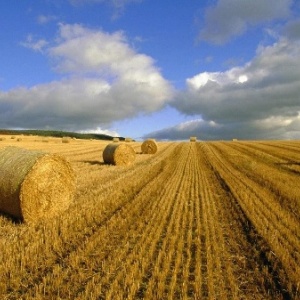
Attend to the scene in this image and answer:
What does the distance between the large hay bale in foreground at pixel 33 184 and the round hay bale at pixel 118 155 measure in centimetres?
1058

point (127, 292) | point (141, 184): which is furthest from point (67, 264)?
point (141, 184)

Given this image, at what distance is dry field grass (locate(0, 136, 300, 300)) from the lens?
18.1ft

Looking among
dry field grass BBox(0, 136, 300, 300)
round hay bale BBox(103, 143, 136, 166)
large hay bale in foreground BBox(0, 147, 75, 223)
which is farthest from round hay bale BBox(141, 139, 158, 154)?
large hay bale in foreground BBox(0, 147, 75, 223)

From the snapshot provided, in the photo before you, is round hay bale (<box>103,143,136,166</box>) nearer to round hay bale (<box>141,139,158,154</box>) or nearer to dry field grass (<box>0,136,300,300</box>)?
dry field grass (<box>0,136,300,300</box>)

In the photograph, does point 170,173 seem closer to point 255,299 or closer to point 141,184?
point 141,184

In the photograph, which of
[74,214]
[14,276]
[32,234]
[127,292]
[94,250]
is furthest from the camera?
[74,214]

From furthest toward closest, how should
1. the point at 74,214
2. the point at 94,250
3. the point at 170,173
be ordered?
the point at 170,173 → the point at 74,214 → the point at 94,250

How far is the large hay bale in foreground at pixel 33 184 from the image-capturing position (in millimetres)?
8891

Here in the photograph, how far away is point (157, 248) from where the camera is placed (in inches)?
283

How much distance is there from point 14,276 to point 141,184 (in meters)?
8.80

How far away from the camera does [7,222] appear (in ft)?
28.4

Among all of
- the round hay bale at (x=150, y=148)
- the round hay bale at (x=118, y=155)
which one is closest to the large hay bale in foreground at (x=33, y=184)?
the round hay bale at (x=118, y=155)

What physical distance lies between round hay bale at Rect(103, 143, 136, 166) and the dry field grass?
8465 millimetres

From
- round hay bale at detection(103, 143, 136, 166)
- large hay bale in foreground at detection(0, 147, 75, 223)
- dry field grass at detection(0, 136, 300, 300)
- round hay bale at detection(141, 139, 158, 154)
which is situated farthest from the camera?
round hay bale at detection(141, 139, 158, 154)
